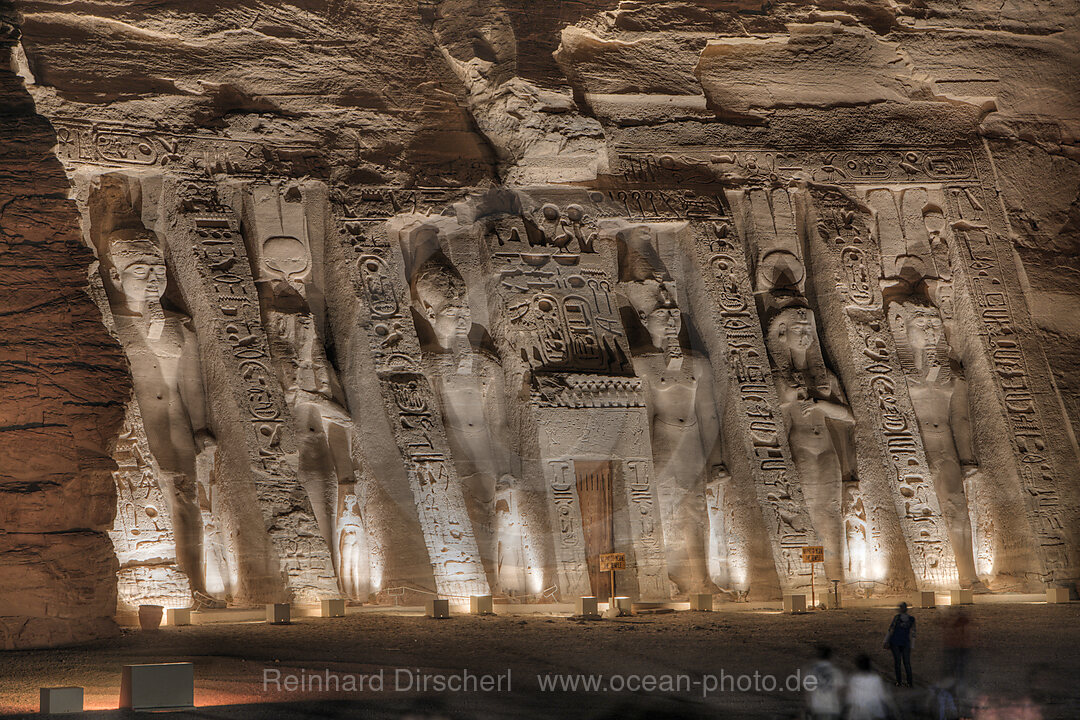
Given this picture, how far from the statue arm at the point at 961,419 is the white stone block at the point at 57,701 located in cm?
1145

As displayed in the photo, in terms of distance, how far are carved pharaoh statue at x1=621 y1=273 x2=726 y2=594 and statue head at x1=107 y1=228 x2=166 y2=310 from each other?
17.1 feet

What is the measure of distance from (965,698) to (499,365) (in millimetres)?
6903

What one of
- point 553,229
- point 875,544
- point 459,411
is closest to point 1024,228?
point 875,544

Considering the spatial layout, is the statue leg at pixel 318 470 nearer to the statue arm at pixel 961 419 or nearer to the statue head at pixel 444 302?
the statue head at pixel 444 302

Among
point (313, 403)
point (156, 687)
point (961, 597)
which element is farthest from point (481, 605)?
point (156, 687)

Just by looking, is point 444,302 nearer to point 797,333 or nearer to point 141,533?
point 141,533

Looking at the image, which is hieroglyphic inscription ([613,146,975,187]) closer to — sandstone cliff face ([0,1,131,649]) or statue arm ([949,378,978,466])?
statue arm ([949,378,978,466])

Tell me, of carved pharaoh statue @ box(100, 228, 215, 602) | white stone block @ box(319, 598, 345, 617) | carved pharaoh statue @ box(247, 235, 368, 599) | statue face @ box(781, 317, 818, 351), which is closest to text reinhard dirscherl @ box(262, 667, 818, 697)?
white stone block @ box(319, 598, 345, 617)

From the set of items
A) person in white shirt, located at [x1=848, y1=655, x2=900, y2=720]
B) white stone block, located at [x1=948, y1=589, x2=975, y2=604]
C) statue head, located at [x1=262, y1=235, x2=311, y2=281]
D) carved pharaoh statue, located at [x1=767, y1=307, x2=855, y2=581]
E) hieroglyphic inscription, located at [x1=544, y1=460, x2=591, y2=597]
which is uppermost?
statue head, located at [x1=262, y1=235, x2=311, y2=281]

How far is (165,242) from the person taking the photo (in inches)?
632

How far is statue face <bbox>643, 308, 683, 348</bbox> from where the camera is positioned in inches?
676

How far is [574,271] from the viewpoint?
17000mm

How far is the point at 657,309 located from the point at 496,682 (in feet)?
22.3

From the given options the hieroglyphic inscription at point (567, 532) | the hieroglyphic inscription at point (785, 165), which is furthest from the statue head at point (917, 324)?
the hieroglyphic inscription at point (567, 532)
